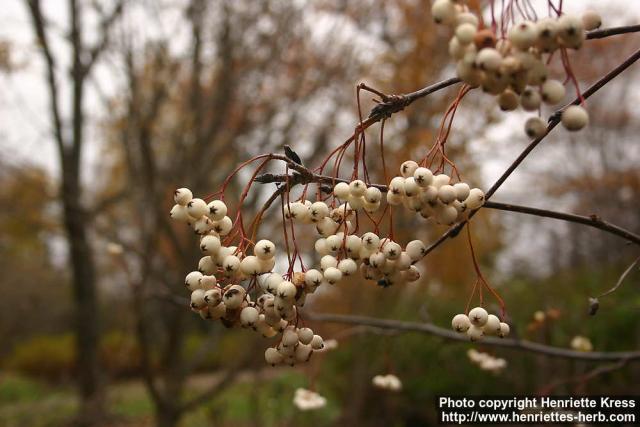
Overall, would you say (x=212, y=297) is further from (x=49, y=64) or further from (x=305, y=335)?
(x=49, y=64)

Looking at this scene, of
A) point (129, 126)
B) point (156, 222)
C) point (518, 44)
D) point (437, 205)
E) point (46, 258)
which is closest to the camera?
point (518, 44)

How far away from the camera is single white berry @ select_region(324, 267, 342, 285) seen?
3.05 feet

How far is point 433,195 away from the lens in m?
0.84

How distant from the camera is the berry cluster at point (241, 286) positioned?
908 mm

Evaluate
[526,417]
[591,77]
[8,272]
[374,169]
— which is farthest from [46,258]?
[526,417]

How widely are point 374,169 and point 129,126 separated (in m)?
2.15

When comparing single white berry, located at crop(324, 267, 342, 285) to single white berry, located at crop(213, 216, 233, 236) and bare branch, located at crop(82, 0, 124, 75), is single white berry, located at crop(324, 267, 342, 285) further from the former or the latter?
bare branch, located at crop(82, 0, 124, 75)

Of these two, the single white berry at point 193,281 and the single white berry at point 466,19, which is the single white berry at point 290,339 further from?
the single white berry at point 466,19

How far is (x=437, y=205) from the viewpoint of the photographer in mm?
855

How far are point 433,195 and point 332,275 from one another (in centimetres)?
22

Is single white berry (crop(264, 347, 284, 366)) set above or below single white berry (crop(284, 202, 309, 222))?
below

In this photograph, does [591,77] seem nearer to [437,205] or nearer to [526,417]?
[526,417]

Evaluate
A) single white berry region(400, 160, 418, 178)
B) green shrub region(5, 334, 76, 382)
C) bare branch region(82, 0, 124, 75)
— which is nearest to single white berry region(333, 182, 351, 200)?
single white berry region(400, 160, 418, 178)

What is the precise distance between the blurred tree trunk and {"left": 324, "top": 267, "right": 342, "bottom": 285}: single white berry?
4.29m
